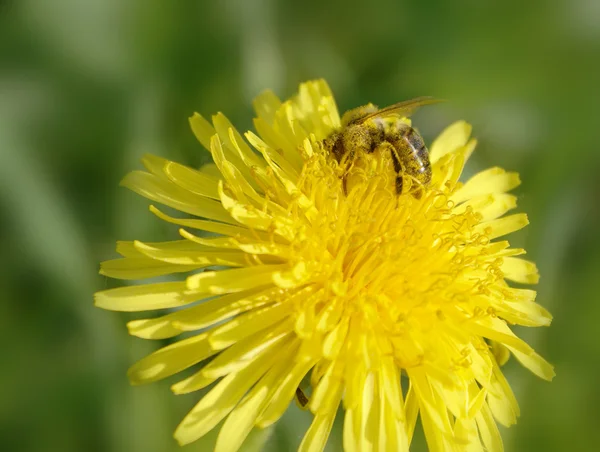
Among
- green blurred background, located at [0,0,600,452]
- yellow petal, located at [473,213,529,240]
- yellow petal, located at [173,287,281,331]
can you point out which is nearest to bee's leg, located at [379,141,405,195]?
yellow petal, located at [473,213,529,240]

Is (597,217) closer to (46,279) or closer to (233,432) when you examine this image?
(233,432)

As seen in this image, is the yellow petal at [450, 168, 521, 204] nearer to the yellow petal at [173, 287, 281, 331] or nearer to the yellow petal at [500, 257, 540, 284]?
the yellow petal at [500, 257, 540, 284]

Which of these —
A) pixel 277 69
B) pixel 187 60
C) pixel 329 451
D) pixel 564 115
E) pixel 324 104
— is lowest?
pixel 329 451

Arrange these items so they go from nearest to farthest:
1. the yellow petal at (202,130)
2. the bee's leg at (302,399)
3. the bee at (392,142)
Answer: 1. the bee's leg at (302,399)
2. the bee at (392,142)
3. the yellow petal at (202,130)

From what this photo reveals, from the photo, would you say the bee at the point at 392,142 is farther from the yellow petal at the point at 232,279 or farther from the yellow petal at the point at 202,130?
the yellow petal at the point at 232,279

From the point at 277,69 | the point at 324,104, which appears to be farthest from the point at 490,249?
the point at 277,69

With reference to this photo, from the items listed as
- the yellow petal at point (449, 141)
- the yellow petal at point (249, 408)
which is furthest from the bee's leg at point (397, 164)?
the yellow petal at point (249, 408)
